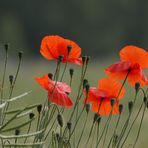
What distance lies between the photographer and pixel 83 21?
26.6m

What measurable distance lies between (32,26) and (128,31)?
3.15m

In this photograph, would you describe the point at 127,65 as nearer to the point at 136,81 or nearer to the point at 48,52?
the point at 136,81

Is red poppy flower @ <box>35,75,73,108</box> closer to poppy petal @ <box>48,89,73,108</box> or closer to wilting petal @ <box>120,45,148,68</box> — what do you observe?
poppy petal @ <box>48,89,73,108</box>

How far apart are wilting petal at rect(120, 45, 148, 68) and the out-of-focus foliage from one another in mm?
21528

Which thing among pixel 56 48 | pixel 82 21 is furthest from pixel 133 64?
pixel 82 21

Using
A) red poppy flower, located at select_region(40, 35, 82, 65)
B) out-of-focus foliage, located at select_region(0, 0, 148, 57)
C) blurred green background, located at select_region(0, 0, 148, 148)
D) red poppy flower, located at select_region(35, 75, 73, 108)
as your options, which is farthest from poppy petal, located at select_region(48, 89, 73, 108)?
out-of-focus foliage, located at select_region(0, 0, 148, 57)

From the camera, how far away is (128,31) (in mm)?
25188

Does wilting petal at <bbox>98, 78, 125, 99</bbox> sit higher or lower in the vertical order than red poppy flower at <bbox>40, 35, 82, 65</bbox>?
lower

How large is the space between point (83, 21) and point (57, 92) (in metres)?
24.9

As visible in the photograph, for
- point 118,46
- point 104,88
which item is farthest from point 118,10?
point 104,88

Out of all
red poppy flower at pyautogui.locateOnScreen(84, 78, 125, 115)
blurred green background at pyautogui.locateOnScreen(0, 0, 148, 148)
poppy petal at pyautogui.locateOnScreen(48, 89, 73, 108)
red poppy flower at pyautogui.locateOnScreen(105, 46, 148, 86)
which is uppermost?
red poppy flower at pyautogui.locateOnScreen(105, 46, 148, 86)

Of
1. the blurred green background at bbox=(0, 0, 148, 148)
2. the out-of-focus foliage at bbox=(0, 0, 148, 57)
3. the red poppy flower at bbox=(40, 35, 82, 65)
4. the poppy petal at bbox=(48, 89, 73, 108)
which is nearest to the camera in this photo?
the poppy petal at bbox=(48, 89, 73, 108)

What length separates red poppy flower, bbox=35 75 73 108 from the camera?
176 cm

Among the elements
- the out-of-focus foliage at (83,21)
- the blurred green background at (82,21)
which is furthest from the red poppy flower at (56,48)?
the out-of-focus foliage at (83,21)
